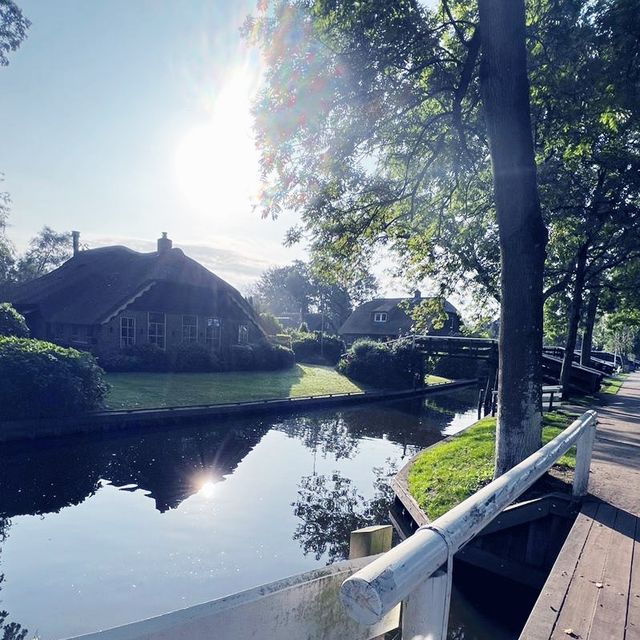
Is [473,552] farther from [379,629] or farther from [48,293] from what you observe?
[48,293]

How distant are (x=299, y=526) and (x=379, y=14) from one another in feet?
30.4

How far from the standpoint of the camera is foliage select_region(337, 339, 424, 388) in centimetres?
2848

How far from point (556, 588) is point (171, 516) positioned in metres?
7.44

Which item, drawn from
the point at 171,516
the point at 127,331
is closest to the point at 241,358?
the point at 127,331

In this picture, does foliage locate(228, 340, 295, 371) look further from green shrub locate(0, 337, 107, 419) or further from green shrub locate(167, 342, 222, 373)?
green shrub locate(0, 337, 107, 419)

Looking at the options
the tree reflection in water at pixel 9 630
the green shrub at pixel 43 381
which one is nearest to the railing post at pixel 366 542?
the tree reflection in water at pixel 9 630

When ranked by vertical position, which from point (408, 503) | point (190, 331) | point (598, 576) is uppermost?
point (190, 331)

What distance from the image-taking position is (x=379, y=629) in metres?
2.34

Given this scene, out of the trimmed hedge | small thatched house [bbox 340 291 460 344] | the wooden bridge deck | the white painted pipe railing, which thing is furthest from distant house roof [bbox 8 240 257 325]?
the white painted pipe railing

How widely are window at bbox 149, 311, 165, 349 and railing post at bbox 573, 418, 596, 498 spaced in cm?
2555

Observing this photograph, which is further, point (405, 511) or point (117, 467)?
point (117, 467)

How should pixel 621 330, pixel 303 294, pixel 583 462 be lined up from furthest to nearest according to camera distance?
pixel 303 294, pixel 621 330, pixel 583 462

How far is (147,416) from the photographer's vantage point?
50.1 ft

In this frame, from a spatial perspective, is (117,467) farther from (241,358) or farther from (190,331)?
(190,331)
